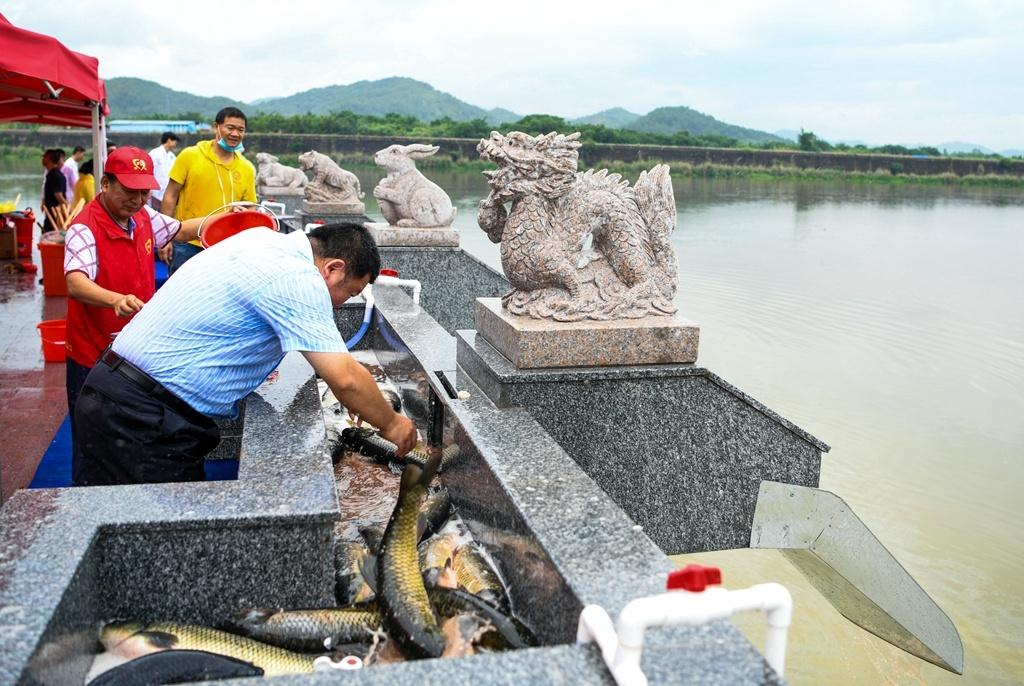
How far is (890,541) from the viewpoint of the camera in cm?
523

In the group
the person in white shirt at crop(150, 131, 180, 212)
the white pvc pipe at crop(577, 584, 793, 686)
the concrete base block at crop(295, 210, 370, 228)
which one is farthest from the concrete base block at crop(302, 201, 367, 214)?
the white pvc pipe at crop(577, 584, 793, 686)

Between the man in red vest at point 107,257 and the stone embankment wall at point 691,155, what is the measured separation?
33.5 meters

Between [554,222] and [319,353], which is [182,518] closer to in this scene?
[319,353]

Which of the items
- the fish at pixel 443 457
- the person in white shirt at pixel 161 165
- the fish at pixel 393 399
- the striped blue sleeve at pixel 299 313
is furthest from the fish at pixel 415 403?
the person in white shirt at pixel 161 165

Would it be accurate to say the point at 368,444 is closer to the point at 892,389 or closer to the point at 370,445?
the point at 370,445

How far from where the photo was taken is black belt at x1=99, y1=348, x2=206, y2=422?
2.97m

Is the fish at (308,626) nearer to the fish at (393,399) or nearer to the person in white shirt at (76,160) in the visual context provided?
the fish at (393,399)

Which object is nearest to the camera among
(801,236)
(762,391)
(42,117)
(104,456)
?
(104,456)

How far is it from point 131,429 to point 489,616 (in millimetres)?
1413

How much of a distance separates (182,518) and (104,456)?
805 millimetres

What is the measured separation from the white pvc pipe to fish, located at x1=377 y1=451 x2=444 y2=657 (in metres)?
0.83

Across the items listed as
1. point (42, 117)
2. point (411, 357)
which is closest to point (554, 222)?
point (411, 357)

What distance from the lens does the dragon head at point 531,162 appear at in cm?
416

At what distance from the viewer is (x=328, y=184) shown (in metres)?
12.9
